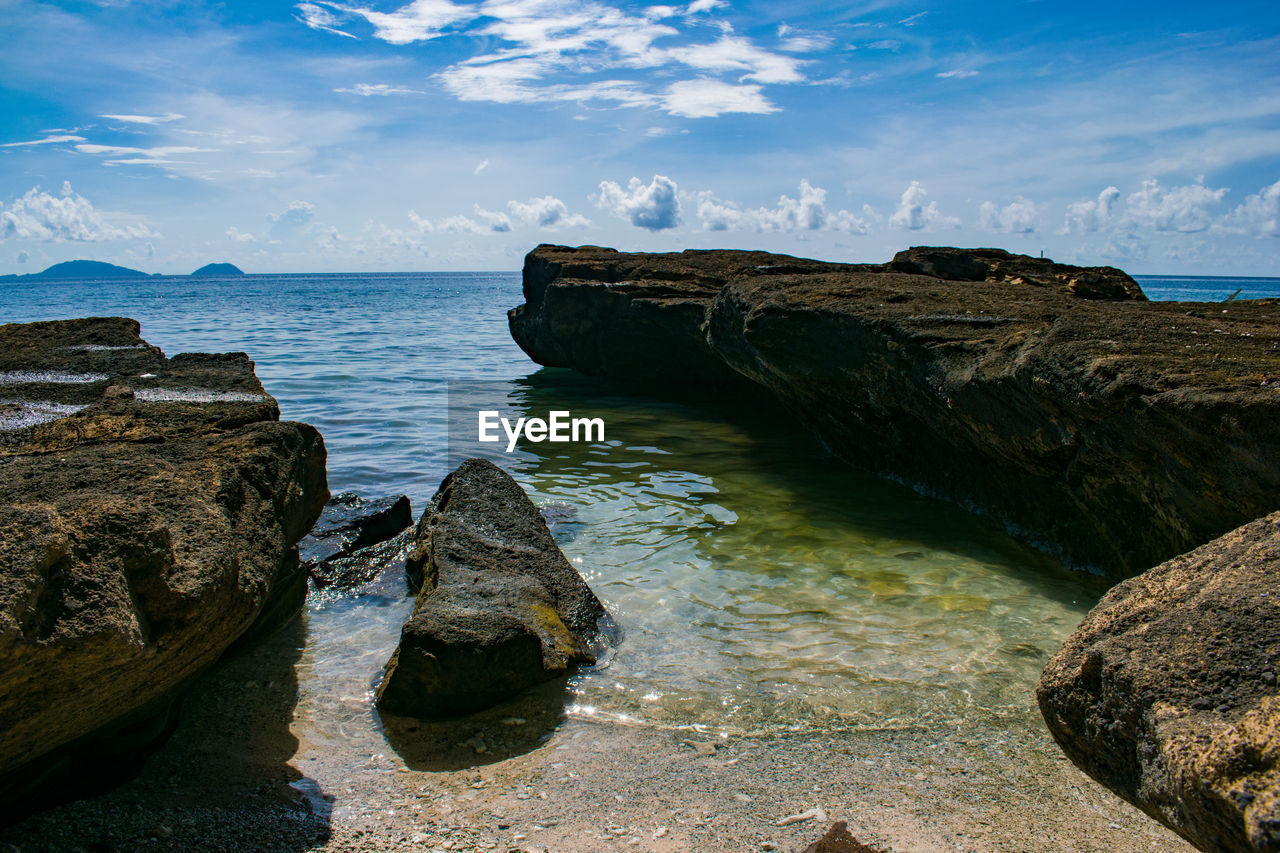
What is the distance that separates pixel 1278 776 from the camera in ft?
5.48

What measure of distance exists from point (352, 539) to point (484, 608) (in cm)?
229

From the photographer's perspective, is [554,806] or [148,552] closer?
[148,552]

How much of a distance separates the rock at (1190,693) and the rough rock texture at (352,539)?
4.30m

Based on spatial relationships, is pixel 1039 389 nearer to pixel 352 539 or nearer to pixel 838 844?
pixel 838 844

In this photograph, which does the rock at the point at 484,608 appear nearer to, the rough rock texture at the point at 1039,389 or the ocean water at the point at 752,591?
the ocean water at the point at 752,591

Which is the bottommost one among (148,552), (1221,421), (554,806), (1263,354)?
(554,806)

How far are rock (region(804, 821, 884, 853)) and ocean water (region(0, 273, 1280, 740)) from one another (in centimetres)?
87

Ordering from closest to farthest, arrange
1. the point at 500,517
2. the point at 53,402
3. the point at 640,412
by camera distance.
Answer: the point at 53,402 → the point at 500,517 → the point at 640,412

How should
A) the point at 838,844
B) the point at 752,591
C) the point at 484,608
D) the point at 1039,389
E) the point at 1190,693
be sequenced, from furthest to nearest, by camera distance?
the point at 752,591 < the point at 1039,389 < the point at 484,608 < the point at 838,844 < the point at 1190,693

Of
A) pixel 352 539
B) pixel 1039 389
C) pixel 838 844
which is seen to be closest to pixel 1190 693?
pixel 838 844

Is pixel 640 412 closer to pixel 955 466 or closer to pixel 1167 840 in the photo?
pixel 955 466

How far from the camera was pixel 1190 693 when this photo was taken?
2002mm

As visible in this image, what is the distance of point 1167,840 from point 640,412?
1006 centimetres

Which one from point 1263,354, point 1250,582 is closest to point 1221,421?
point 1263,354
